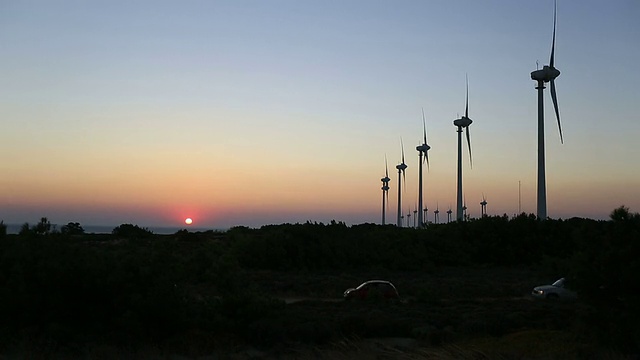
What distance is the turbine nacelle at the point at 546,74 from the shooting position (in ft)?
210

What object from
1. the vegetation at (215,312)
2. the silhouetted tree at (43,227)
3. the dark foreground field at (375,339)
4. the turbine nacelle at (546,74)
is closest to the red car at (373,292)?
the dark foreground field at (375,339)

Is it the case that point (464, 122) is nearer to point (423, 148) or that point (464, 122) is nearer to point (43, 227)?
point (423, 148)

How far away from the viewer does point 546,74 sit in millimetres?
63844

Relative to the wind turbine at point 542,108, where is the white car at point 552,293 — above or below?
below

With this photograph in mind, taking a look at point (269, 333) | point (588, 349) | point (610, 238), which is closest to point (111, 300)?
point (269, 333)

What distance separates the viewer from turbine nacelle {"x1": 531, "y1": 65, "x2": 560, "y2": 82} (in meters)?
63.9

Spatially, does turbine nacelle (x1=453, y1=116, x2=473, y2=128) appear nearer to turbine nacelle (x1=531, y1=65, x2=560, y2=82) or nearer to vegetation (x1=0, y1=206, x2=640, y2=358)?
turbine nacelle (x1=531, y1=65, x2=560, y2=82)

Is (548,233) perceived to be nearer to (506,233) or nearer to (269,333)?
(506,233)

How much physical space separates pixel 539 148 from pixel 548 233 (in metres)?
16.3

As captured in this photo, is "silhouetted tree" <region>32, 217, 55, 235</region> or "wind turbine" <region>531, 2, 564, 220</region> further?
"wind turbine" <region>531, 2, 564, 220</region>

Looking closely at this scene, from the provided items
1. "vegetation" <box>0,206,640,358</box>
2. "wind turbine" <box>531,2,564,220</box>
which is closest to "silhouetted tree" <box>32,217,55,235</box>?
"vegetation" <box>0,206,640,358</box>

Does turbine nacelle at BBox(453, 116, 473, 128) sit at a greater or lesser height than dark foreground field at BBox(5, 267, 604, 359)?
greater

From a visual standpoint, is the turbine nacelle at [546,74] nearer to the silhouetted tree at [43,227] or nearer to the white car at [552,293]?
the white car at [552,293]

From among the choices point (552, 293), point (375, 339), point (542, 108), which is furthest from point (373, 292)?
point (542, 108)
